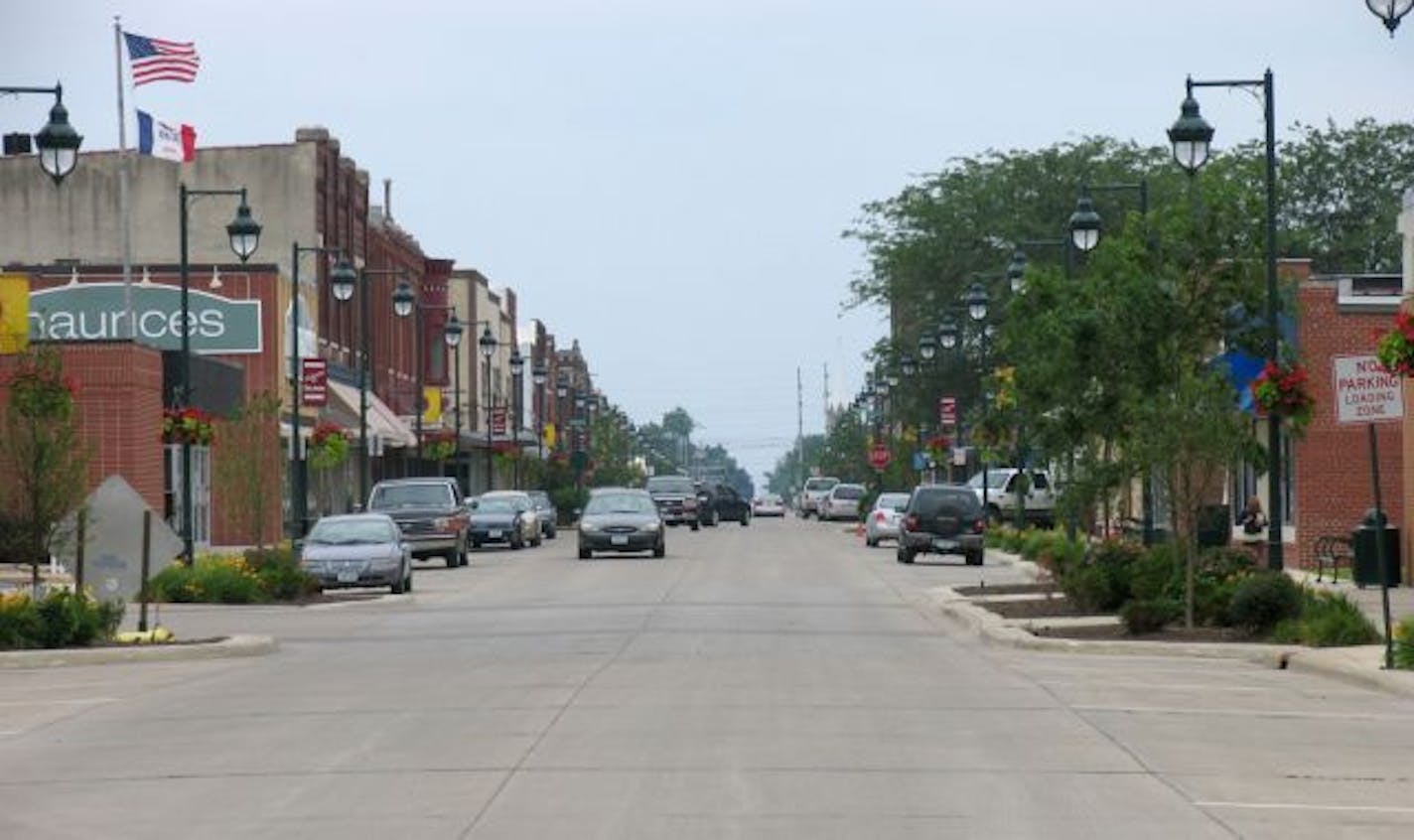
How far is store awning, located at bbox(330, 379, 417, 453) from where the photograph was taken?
77875 millimetres

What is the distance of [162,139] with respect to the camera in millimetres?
56156

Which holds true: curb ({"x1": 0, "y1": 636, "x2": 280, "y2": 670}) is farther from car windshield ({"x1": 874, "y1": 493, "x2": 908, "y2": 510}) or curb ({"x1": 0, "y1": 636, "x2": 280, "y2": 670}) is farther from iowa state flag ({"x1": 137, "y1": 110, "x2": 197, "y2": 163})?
car windshield ({"x1": 874, "y1": 493, "x2": 908, "y2": 510})

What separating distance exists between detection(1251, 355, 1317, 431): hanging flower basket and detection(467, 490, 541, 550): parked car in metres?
39.2

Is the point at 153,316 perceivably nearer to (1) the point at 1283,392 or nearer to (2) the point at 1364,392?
(1) the point at 1283,392

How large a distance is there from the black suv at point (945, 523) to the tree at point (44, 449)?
86.9 ft

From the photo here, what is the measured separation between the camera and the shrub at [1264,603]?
1085 inches

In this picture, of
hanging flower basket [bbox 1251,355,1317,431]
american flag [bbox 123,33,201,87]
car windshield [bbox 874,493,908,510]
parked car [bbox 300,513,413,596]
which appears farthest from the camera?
car windshield [bbox 874,493,908,510]

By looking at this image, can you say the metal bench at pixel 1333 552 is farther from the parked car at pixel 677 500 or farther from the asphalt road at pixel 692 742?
the parked car at pixel 677 500

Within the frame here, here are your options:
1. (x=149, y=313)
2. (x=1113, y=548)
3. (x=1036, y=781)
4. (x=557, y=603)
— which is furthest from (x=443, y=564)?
(x=1036, y=781)

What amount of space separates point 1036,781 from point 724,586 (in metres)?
28.4

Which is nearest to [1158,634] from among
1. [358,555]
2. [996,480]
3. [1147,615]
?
[1147,615]

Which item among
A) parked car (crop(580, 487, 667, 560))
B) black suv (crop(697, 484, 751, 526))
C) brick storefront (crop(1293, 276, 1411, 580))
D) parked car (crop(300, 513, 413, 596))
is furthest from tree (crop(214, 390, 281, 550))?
black suv (crop(697, 484, 751, 526))

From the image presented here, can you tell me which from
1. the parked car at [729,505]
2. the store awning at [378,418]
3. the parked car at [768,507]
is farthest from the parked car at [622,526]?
the parked car at [768,507]

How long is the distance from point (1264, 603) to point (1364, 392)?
521 cm
